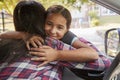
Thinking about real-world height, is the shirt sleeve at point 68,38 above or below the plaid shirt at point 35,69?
above

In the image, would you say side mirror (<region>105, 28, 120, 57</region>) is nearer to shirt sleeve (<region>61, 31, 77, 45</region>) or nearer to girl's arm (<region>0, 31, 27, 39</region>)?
shirt sleeve (<region>61, 31, 77, 45</region>)

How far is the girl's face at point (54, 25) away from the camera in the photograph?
182 cm

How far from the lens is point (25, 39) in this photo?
1776 mm

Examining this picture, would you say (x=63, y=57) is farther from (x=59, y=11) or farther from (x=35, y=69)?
(x=59, y=11)

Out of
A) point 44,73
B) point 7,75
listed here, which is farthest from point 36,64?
point 7,75

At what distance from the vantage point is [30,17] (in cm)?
178

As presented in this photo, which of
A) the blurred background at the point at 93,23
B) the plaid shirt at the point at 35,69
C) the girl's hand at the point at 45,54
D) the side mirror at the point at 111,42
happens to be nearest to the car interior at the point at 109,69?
the side mirror at the point at 111,42

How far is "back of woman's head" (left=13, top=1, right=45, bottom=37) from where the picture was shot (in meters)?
1.75

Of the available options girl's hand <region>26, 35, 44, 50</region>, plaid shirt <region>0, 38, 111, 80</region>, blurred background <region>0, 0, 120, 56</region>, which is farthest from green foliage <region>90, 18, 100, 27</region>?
girl's hand <region>26, 35, 44, 50</region>

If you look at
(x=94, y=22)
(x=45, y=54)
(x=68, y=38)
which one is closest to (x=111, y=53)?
(x=68, y=38)

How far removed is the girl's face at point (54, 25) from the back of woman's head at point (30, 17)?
43 millimetres

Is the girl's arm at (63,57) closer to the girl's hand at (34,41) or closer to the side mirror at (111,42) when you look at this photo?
the girl's hand at (34,41)

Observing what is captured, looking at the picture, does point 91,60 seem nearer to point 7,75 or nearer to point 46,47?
point 46,47

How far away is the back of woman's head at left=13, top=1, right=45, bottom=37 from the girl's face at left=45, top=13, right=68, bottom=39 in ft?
0.14
